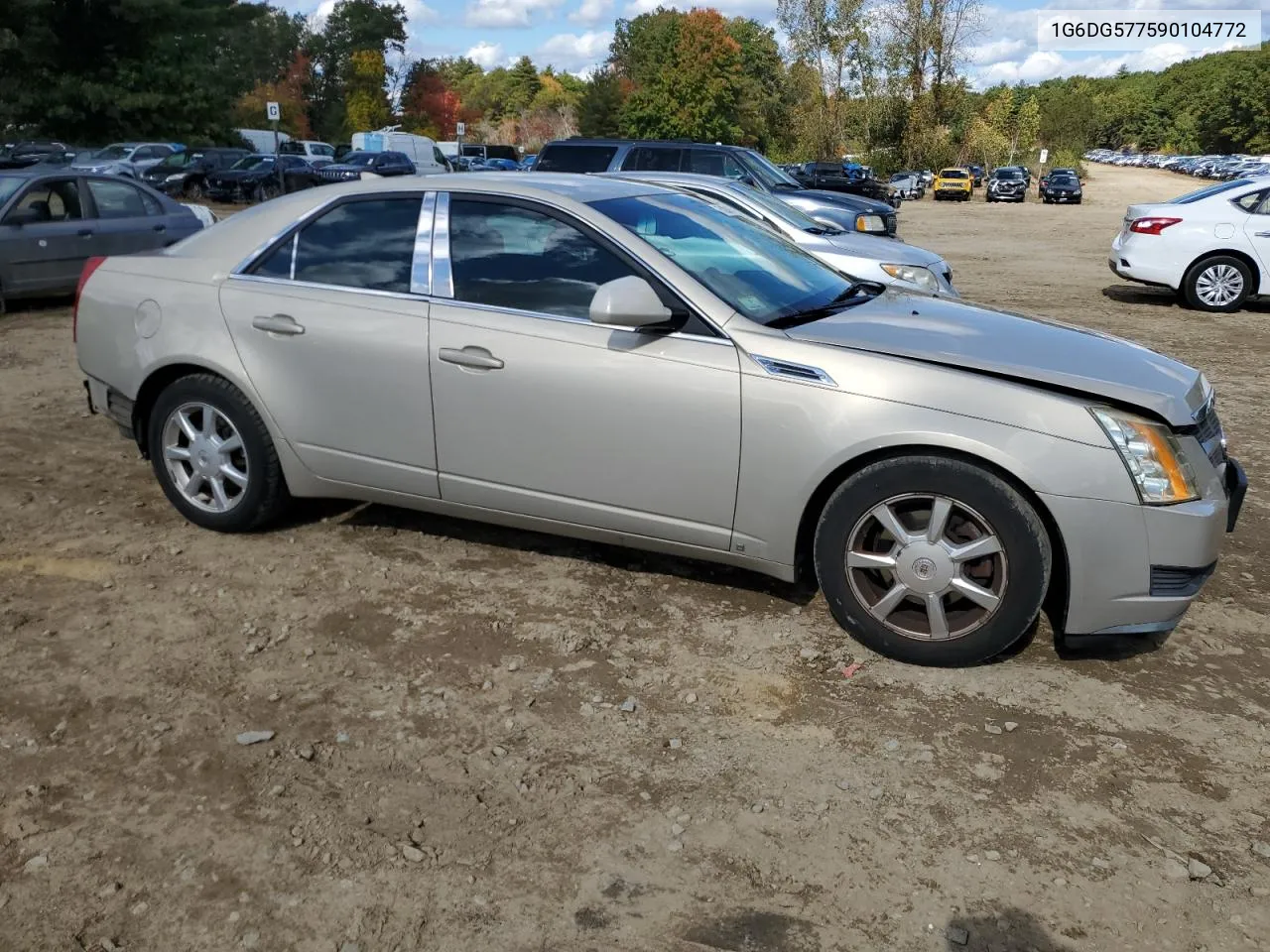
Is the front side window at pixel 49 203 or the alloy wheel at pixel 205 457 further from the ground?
the front side window at pixel 49 203

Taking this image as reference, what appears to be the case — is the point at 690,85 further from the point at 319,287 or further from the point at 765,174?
the point at 319,287

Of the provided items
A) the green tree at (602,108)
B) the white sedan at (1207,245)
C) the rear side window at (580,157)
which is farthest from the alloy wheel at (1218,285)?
the green tree at (602,108)

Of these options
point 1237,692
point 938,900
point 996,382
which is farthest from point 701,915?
point 1237,692

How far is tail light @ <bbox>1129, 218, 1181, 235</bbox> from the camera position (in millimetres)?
12609

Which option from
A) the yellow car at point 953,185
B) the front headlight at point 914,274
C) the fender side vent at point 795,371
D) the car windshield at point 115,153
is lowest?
the yellow car at point 953,185

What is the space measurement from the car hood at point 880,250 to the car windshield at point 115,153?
2680 centimetres

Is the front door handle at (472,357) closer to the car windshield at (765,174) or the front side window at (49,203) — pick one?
the front side window at (49,203)

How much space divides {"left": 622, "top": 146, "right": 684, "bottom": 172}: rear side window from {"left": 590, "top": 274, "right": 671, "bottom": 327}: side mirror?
1111cm

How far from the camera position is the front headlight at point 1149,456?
346cm

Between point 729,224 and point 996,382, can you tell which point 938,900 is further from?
point 729,224

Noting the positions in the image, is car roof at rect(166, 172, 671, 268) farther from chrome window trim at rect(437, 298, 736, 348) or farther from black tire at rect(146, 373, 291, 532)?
black tire at rect(146, 373, 291, 532)

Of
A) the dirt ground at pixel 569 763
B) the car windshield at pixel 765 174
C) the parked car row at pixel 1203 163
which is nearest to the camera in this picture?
the dirt ground at pixel 569 763

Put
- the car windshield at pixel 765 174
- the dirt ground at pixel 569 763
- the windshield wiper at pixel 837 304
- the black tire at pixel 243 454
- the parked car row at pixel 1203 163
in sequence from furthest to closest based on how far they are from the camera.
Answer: the parked car row at pixel 1203 163, the car windshield at pixel 765 174, the black tire at pixel 243 454, the windshield wiper at pixel 837 304, the dirt ground at pixel 569 763

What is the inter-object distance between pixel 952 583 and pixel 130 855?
2.56 m
